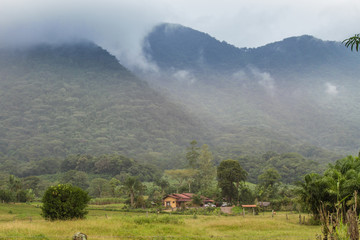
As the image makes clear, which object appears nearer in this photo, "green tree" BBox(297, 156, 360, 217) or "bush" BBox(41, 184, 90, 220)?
"bush" BBox(41, 184, 90, 220)

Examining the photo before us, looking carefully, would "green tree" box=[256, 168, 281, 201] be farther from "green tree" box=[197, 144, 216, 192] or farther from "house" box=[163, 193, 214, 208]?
"green tree" box=[197, 144, 216, 192]

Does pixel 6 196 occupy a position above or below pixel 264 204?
above

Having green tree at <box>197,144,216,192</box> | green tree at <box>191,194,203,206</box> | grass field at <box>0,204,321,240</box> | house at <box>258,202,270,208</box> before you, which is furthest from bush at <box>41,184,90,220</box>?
green tree at <box>197,144,216,192</box>

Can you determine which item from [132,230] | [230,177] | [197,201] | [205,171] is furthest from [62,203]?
[205,171]

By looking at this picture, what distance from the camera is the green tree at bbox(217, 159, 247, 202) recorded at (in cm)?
6131

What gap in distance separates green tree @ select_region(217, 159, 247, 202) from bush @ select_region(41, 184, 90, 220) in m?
37.6

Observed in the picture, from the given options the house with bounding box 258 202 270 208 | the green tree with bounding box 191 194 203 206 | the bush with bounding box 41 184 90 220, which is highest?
the bush with bounding box 41 184 90 220

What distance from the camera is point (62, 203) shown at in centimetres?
2606

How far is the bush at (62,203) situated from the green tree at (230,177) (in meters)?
37.6

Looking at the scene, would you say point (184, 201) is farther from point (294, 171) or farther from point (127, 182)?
point (294, 171)

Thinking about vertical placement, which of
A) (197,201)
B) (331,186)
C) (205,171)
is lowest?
(197,201)

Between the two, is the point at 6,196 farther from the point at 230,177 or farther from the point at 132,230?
the point at 132,230

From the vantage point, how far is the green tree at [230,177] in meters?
61.3

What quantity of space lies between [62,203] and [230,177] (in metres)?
39.3
